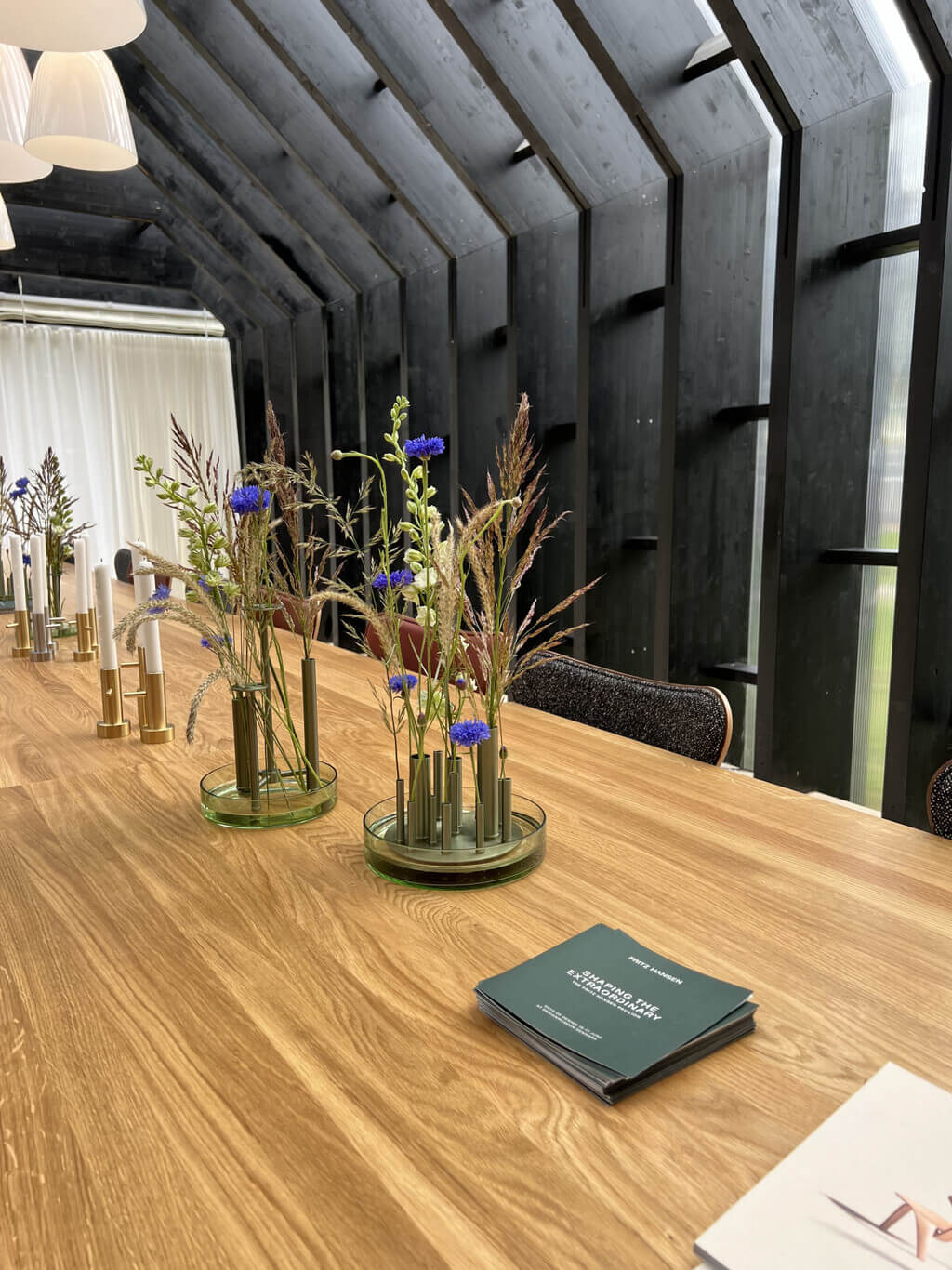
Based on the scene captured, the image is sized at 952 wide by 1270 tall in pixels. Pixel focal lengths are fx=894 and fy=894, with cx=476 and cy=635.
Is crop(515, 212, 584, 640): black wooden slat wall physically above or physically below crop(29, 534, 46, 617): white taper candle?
above

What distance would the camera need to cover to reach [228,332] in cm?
686

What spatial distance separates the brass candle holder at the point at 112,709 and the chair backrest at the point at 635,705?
0.76 meters

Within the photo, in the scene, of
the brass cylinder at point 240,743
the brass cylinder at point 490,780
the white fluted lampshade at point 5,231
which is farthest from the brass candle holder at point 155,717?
the white fluted lampshade at point 5,231

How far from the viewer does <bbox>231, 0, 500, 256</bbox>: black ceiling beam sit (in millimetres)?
3332

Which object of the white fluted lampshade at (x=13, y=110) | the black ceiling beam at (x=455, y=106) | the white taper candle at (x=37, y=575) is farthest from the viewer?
the black ceiling beam at (x=455, y=106)

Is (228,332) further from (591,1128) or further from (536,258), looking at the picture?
(591,1128)

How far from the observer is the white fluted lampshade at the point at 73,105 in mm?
1724

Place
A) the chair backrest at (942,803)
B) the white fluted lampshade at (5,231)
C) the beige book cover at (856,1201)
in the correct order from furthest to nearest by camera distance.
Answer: the white fluted lampshade at (5,231)
the chair backrest at (942,803)
the beige book cover at (856,1201)

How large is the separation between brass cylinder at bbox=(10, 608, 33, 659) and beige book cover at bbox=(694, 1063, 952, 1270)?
232cm

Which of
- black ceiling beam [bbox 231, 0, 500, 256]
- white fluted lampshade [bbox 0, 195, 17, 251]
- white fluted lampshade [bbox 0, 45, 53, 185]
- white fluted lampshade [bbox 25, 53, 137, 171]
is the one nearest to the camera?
white fluted lampshade [bbox 25, 53, 137, 171]

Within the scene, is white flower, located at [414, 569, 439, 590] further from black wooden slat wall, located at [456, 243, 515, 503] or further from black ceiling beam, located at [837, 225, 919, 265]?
black wooden slat wall, located at [456, 243, 515, 503]

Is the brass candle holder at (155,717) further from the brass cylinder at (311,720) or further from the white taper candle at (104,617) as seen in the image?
the brass cylinder at (311,720)

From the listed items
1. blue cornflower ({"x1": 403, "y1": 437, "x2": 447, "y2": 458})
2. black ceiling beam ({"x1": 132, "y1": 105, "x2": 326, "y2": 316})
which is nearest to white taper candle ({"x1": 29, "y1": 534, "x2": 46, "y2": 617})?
blue cornflower ({"x1": 403, "y1": 437, "x2": 447, "y2": 458})

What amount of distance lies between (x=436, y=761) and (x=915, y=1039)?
21.0 inches
